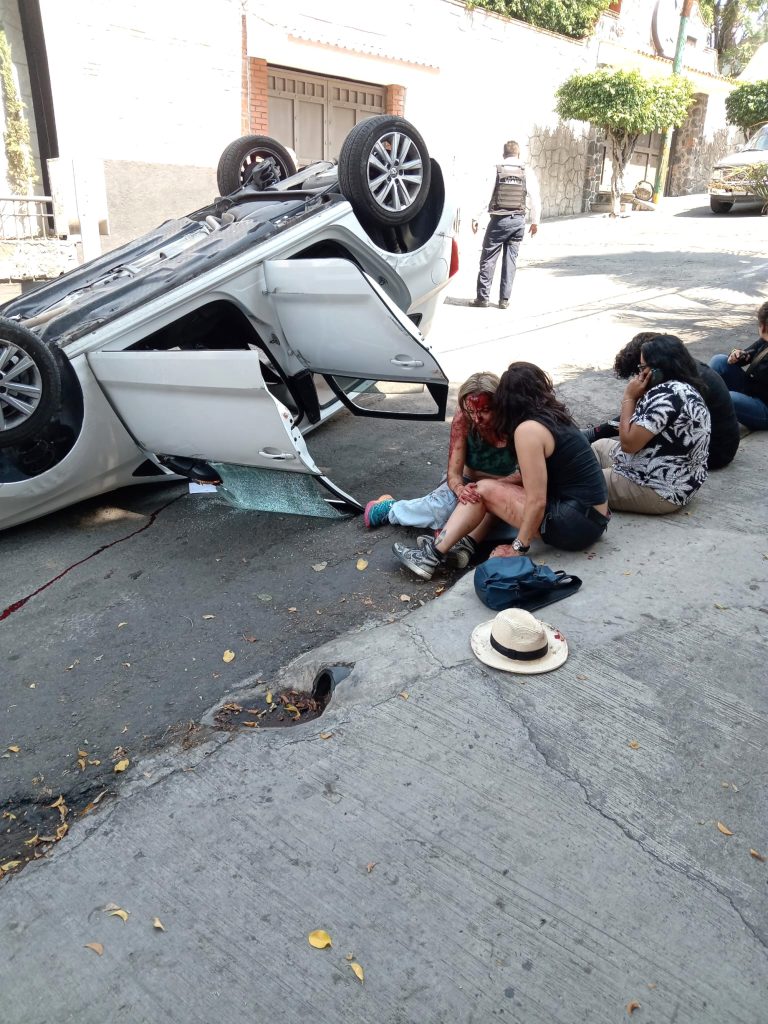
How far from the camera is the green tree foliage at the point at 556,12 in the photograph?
16484 mm

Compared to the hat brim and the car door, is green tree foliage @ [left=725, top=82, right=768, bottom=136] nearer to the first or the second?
the car door

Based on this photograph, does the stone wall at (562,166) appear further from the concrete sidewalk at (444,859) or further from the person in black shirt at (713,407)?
the concrete sidewalk at (444,859)

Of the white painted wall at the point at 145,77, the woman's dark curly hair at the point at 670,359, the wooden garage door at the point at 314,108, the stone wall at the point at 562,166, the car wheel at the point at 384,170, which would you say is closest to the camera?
the woman's dark curly hair at the point at 670,359

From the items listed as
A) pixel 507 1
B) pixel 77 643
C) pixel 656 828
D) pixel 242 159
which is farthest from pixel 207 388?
pixel 507 1

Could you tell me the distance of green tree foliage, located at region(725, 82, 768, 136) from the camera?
71.2 feet

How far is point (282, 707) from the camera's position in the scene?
2859 mm

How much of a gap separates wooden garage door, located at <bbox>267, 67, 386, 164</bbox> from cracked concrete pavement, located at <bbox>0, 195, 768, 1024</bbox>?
12.7 meters

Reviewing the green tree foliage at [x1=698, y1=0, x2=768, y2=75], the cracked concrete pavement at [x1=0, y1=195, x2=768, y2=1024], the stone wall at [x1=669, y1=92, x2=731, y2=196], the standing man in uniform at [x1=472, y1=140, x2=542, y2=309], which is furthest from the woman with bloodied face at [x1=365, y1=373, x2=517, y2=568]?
the green tree foliage at [x1=698, y1=0, x2=768, y2=75]

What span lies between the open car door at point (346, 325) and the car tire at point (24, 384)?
128 centimetres

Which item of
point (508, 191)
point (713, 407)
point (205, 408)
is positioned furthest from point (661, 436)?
point (508, 191)

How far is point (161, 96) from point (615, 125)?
11.1 m

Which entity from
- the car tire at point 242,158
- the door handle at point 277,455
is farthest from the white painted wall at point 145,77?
the door handle at point 277,455

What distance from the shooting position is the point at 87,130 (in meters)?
10.5

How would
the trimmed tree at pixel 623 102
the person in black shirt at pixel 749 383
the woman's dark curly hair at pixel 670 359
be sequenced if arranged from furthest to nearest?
1. the trimmed tree at pixel 623 102
2. the person in black shirt at pixel 749 383
3. the woman's dark curly hair at pixel 670 359
